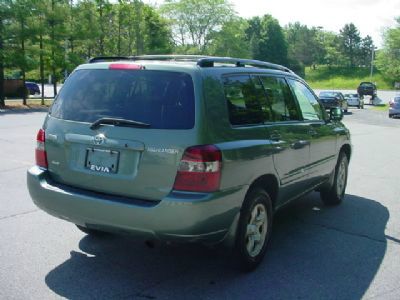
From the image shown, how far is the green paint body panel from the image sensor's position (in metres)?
3.51

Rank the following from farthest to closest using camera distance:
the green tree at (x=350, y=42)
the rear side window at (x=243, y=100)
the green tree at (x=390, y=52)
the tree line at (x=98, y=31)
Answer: the green tree at (x=350, y=42) → the green tree at (x=390, y=52) → the tree line at (x=98, y=31) → the rear side window at (x=243, y=100)

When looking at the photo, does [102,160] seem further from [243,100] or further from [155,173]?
[243,100]

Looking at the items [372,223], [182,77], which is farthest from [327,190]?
[182,77]

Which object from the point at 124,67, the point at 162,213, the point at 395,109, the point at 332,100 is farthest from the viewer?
the point at 332,100

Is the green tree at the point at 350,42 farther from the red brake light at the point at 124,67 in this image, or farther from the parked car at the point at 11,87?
the red brake light at the point at 124,67

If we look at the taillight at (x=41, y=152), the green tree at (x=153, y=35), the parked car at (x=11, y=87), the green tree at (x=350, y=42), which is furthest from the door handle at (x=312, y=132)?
the green tree at (x=350, y=42)

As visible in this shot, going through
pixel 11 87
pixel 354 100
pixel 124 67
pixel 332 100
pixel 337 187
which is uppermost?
pixel 124 67

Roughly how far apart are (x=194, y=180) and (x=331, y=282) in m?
1.50

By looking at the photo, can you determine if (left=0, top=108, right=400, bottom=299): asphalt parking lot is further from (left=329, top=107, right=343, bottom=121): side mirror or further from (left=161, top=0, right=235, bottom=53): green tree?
(left=161, top=0, right=235, bottom=53): green tree

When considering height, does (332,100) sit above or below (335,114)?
below

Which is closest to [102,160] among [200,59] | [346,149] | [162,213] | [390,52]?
[162,213]

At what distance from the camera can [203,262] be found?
14.3 ft

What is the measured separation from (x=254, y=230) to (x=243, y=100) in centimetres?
113

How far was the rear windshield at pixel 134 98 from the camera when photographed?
3609 millimetres
